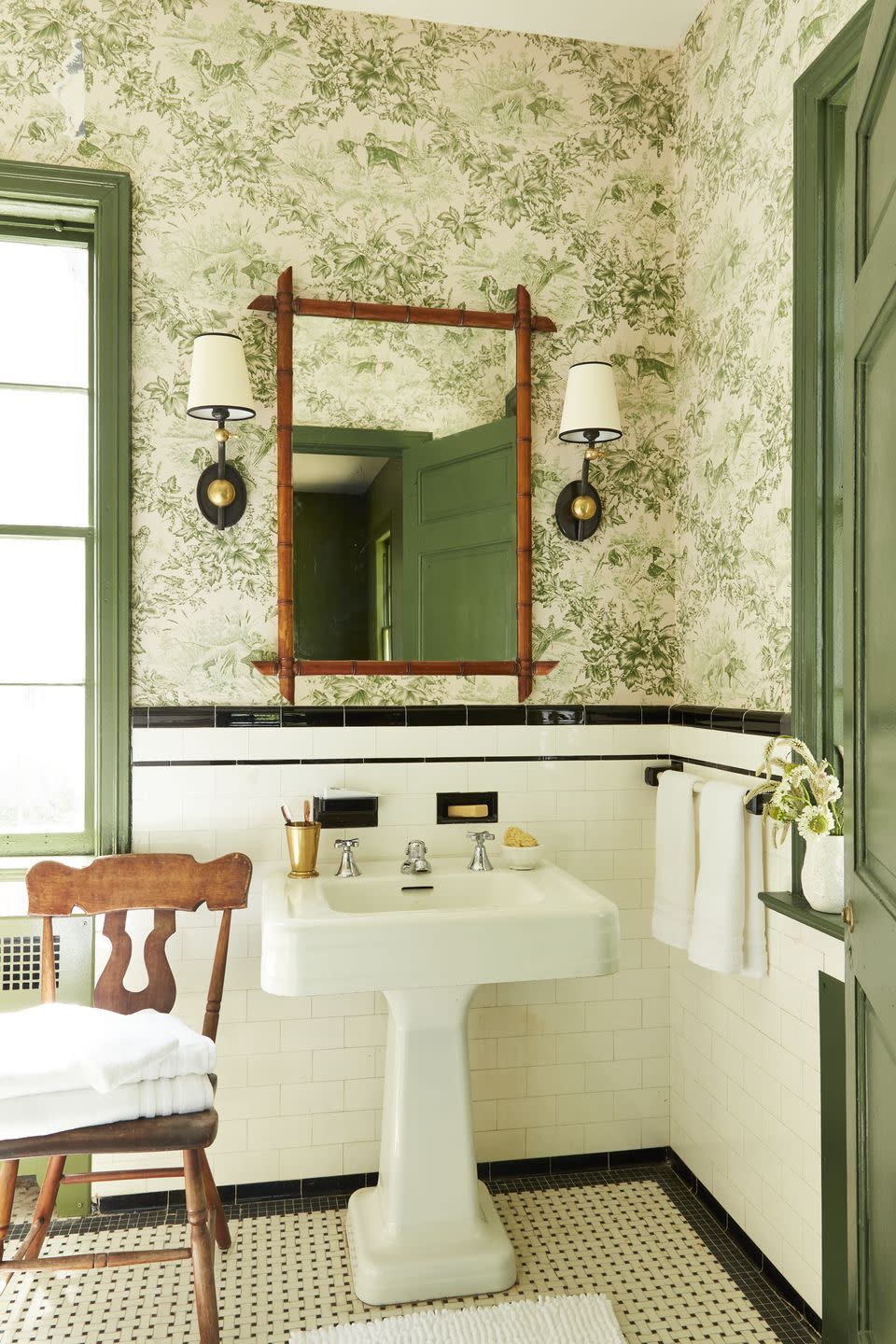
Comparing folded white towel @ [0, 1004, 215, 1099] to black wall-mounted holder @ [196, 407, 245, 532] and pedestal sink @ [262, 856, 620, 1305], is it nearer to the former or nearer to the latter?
pedestal sink @ [262, 856, 620, 1305]

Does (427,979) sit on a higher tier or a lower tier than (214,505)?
lower

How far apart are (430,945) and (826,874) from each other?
2.66ft

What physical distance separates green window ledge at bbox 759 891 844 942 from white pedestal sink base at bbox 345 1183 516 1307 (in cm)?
101

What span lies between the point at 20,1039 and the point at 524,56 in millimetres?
2778

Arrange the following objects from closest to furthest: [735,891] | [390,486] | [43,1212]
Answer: [43,1212] → [735,891] → [390,486]

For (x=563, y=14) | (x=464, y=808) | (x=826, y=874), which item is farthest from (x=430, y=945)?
(x=563, y=14)

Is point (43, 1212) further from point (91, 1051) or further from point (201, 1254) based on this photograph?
point (91, 1051)

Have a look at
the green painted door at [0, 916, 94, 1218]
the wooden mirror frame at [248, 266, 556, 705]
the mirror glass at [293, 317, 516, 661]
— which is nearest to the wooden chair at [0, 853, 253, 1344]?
the green painted door at [0, 916, 94, 1218]

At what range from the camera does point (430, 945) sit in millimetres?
2086

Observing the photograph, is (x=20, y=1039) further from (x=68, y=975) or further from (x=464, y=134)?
(x=464, y=134)

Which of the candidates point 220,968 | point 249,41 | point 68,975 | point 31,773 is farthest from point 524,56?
point 68,975

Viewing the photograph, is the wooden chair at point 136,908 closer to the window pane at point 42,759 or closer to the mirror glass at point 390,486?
the window pane at point 42,759

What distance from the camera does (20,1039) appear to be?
1960 millimetres

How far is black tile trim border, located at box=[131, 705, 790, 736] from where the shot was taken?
260 centimetres
